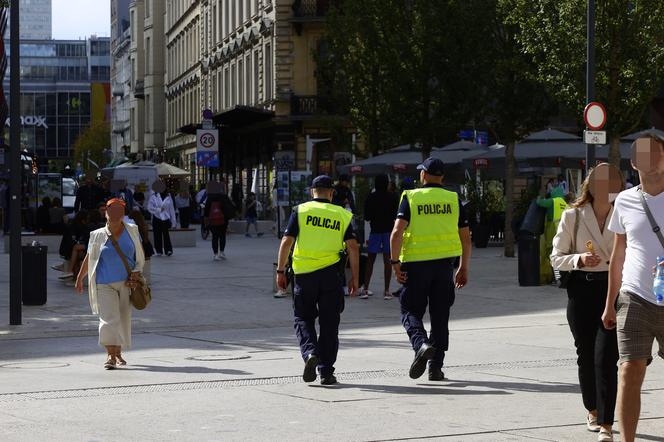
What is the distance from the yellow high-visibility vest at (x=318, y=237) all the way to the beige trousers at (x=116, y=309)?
211 centimetres

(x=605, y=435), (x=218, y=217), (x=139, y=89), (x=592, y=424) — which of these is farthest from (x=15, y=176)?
(x=139, y=89)

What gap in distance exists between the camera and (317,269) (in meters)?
11.5

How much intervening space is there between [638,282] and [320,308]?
14.6 feet

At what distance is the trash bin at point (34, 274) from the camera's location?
19.1 metres

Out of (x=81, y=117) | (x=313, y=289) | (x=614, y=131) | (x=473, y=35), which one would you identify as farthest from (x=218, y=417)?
Result: (x=81, y=117)

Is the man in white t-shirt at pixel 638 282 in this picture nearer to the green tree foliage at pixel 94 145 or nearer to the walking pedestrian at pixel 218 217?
the walking pedestrian at pixel 218 217

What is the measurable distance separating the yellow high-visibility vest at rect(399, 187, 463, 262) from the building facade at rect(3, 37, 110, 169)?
135 metres

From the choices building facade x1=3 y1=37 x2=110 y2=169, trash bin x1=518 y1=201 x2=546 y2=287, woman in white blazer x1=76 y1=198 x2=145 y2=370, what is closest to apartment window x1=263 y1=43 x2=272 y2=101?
trash bin x1=518 y1=201 x2=546 y2=287

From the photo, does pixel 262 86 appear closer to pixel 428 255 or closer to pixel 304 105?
pixel 304 105

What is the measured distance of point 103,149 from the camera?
427ft

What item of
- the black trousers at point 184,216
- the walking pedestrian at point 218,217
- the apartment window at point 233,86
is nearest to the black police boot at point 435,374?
the walking pedestrian at point 218,217

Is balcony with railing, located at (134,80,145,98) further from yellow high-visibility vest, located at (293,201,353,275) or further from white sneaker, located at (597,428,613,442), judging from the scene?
white sneaker, located at (597,428,613,442)

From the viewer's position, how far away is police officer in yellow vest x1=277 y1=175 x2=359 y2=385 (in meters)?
11.5

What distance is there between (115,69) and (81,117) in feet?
65.5
